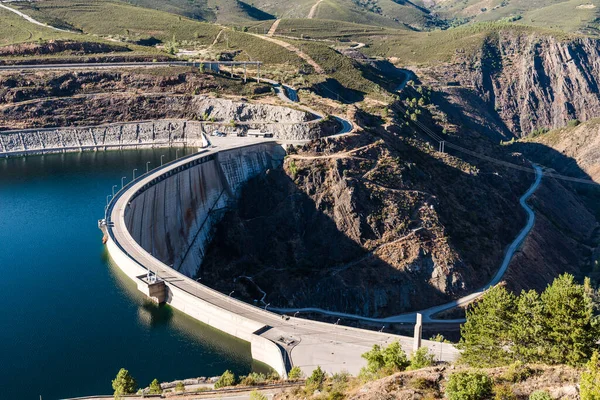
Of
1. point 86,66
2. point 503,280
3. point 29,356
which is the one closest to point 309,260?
point 503,280

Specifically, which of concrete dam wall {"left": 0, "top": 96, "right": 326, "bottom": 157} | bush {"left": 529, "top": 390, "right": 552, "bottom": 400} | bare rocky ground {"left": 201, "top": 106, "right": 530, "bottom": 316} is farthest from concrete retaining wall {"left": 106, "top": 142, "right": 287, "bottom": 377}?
bush {"left": 529, "top": 390, "right": 552, "bottom": 400}


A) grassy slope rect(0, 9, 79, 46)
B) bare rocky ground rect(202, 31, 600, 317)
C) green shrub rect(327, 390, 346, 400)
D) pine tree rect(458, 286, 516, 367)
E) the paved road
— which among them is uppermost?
grassy slope rect(0, 9, 79, 46)

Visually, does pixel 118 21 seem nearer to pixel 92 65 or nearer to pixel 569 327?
pixel 92 65

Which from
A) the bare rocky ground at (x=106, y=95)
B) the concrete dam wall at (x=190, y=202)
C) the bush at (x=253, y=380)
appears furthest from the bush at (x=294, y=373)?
the bare rocky ground at (x=106, y=95)

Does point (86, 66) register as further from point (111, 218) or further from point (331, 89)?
point (111, 218)

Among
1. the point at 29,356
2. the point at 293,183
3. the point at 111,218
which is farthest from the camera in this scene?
the point at 293,183

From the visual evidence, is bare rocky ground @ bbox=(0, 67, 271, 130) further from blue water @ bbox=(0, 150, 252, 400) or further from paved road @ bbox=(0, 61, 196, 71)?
blue water @ bbox=(0, 150, 252, 400)
